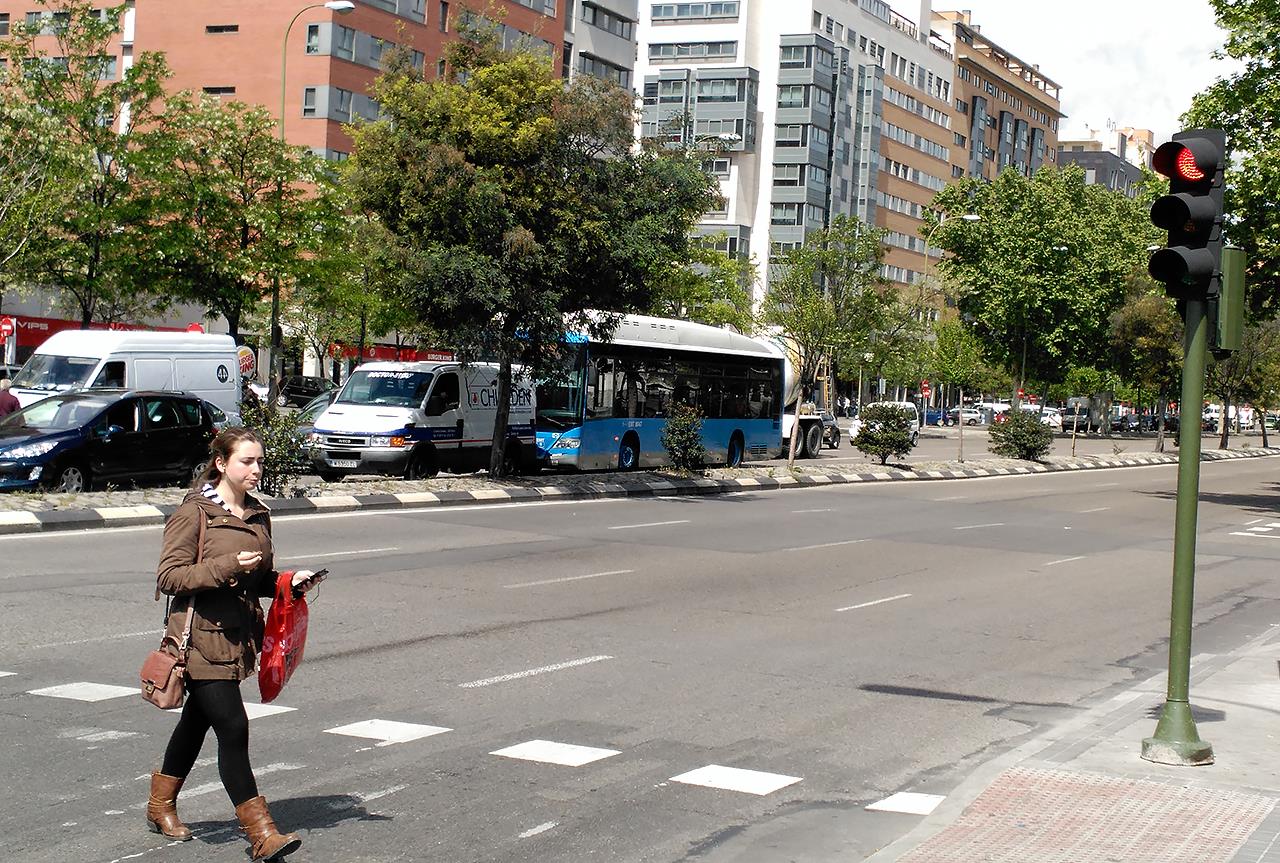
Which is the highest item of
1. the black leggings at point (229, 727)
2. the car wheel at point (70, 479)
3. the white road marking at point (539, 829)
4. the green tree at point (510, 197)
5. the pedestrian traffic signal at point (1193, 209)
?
the green tree at point (510, 197)

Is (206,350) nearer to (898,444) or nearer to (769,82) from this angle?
(898,444)

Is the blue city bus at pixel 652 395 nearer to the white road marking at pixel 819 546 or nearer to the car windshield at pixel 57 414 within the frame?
the white road marking at pixel 819 546

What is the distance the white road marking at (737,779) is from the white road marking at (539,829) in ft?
3.45

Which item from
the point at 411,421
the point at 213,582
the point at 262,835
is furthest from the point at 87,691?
the point at 411,421

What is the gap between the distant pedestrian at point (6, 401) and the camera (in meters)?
22.7

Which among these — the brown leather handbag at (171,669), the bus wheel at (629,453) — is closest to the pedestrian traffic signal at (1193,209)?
the brown leather handbag at (171,669)

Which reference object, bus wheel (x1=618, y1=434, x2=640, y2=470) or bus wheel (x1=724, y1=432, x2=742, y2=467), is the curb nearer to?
bus wheel (x1=618, y1=434, x2=640, y2=470)

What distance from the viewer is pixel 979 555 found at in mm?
20219

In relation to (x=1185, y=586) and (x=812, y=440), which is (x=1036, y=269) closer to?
(x=812, y=440)

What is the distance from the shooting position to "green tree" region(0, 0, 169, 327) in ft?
128

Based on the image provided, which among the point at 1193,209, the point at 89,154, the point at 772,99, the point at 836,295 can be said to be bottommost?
the point at 1193,209

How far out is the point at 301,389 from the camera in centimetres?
5862

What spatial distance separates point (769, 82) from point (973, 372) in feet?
82.6

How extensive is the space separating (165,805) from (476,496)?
18859 mm
